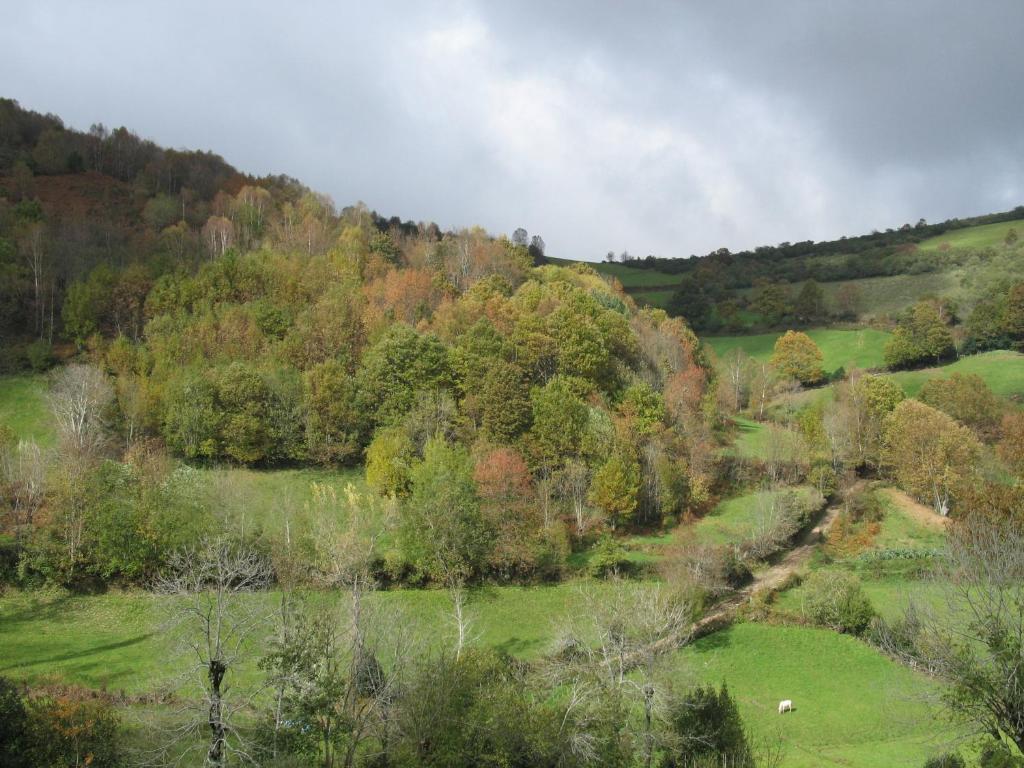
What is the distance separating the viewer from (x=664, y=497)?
50.0 meters

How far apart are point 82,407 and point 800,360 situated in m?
79.4

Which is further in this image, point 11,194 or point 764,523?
point 11,194

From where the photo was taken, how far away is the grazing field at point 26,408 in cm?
4647

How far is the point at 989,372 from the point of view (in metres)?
79.4

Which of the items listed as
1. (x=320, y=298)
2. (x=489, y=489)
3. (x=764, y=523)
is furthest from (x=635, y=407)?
(x=320, y=298)

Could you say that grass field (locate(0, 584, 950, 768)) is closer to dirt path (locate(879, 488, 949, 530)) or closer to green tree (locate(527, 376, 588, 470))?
green tree (locate(527, 376, 588, 470))

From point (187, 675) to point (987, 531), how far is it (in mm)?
36694

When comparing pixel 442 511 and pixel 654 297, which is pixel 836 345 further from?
pixel 442 511

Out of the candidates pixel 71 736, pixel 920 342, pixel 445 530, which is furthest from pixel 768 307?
pixel 71 736

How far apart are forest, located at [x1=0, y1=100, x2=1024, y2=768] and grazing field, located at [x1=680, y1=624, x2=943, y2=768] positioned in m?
0.25

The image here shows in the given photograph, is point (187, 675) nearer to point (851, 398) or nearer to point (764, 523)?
point (764, 523)

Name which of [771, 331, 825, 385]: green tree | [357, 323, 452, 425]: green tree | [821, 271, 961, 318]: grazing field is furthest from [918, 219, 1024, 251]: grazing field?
[357, 323, 452, 425]: green tree

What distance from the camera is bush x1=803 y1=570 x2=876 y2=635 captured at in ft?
122

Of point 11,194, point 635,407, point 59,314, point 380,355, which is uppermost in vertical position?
point 11,194
